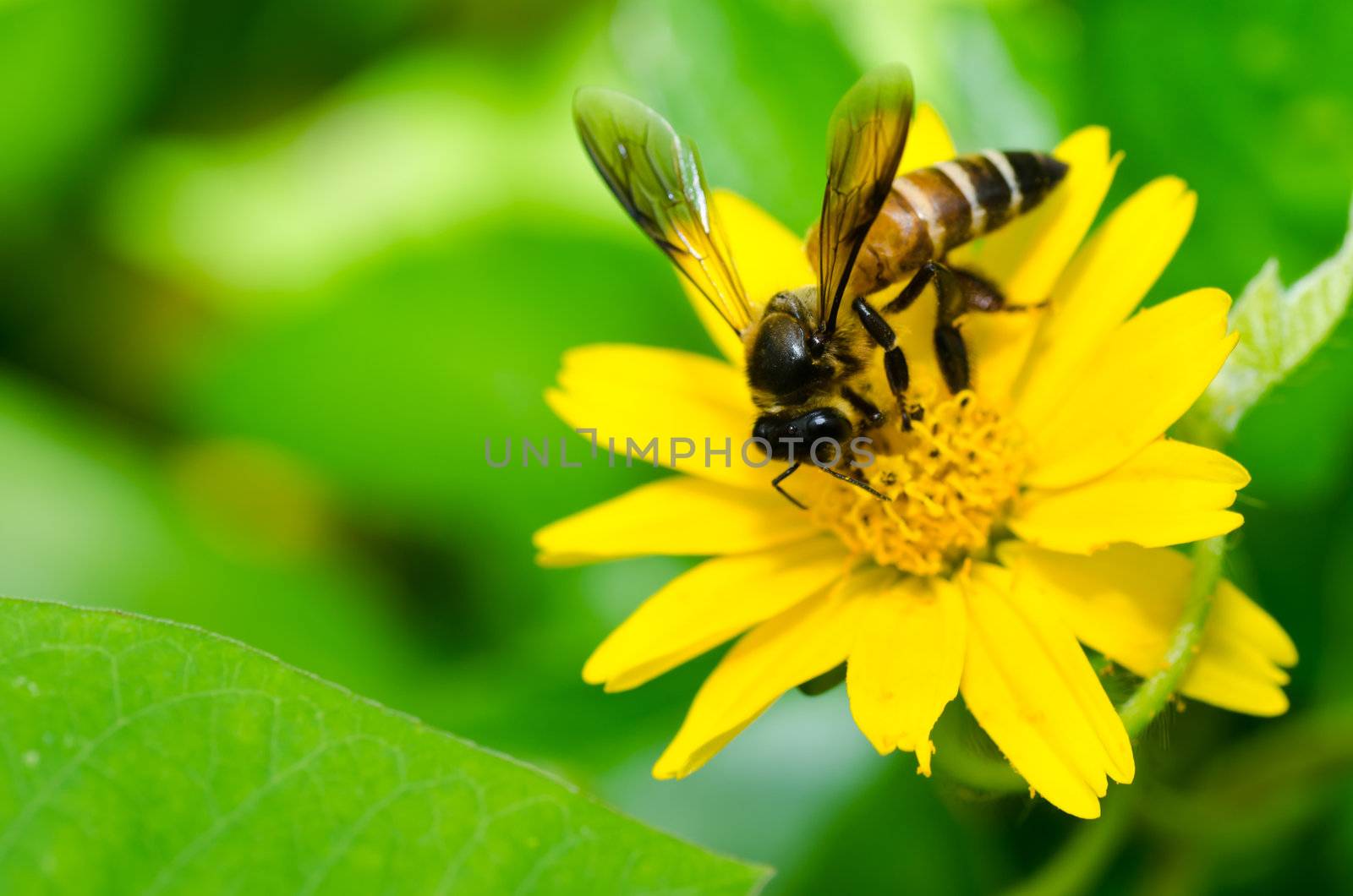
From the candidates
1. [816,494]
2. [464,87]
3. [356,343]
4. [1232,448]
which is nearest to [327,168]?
[464,87]

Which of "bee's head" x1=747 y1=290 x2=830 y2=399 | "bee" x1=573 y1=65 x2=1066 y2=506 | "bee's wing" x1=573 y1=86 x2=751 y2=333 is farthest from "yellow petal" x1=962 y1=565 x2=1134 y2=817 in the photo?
"bee's wing" x1=573 y1=86 x2=751 y2=333

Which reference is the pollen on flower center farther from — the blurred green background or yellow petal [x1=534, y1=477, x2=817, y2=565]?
the blurred green background

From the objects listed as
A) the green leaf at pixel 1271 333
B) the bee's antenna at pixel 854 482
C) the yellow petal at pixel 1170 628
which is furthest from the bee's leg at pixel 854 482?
the green leaf at pixel 1271 333

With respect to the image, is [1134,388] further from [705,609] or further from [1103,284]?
[705,609]

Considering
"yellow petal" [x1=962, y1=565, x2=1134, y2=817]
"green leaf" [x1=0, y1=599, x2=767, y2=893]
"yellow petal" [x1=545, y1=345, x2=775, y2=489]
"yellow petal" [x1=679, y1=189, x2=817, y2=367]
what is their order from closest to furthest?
"green leaf" [x1=0, y1=599, x2=767, y2=893] < "yellow petal" [x1=962, y1=565, x2=1134, y2=817] < "yellow petal" [x1=545, y1=345, x2=775, y2=489] < "yellow petal" [x1=679, y1=189, x2=817, y2=367]

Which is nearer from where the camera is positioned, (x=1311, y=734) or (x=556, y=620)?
(x=1311, y=734)

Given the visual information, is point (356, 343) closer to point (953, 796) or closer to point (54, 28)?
point (54, 28)

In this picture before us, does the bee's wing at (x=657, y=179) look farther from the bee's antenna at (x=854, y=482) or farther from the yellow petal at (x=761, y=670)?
the yellow petal at (x=761, y=670)
